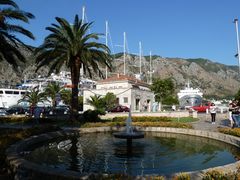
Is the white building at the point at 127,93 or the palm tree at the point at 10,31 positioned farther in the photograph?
the white building at the point at 127,93

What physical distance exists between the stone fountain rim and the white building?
27.6 metres

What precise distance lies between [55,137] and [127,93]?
33.0 meters

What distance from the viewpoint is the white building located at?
2036 inches

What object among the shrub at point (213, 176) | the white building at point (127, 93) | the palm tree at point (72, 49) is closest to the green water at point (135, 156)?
the shrub at point (213, 176)

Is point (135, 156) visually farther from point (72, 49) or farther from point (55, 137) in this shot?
point (72, 49)

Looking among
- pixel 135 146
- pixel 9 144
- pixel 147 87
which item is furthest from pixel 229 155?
pixel 147 87

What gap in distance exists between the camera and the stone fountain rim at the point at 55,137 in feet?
25.7

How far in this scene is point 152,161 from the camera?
12398 mm

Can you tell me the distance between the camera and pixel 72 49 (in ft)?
89.7

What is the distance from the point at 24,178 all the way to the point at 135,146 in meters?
8.94

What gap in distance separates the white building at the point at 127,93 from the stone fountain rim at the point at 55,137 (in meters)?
27.6

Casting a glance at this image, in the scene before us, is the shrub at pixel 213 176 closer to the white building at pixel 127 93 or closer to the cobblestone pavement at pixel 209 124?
the cobblestone pavement at pixel 209 124

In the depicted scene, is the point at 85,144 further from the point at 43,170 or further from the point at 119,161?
the point at 43,170

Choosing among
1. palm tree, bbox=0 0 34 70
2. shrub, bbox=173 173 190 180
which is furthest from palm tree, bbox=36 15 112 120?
shrub, bbox=173 173 190 180
